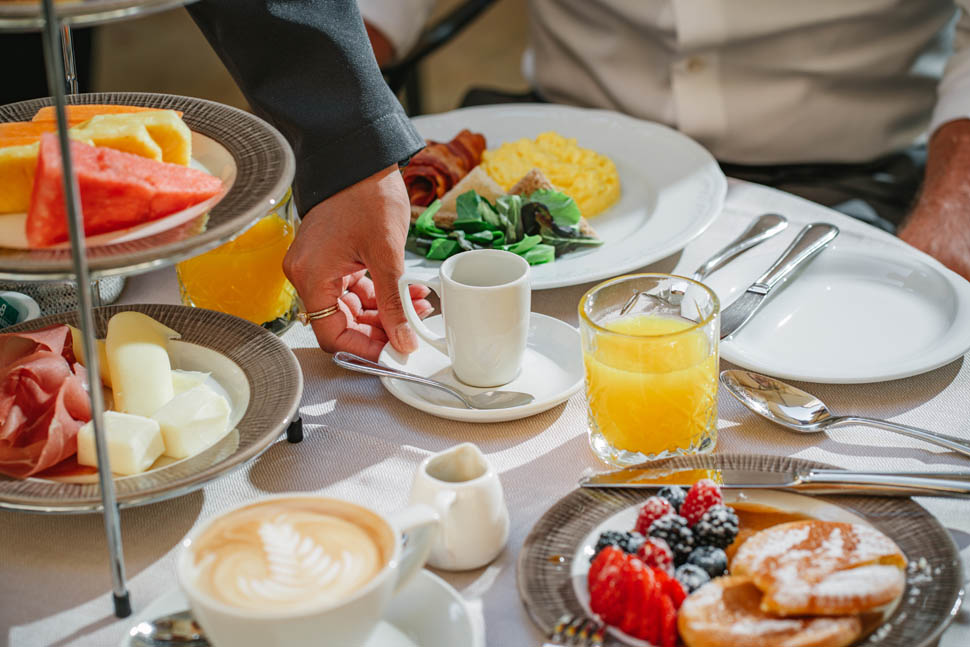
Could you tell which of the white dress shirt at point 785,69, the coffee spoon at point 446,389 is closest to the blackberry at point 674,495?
the coffee spoon at point 446,389

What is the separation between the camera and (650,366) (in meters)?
0.88

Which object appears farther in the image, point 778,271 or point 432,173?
point 432,173

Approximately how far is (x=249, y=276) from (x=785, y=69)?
1.04 m

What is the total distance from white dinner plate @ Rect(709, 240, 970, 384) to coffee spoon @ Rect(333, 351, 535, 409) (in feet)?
0.76

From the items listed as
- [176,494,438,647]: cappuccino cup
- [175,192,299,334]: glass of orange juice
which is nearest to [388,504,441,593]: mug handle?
[176,494,438,647]: cappuccino cup

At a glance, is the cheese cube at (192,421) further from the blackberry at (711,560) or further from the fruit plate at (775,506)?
the blackberry at (711,560)

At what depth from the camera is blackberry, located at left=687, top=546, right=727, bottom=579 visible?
70 centimetres

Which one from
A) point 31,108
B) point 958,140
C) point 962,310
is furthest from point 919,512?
point 958,140

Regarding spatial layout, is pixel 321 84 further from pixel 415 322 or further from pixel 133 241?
pixel 133 241

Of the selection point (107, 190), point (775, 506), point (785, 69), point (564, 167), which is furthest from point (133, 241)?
point (785, 69)

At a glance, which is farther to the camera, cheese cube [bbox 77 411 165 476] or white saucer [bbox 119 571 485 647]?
cheese cube [bbox 77 411 165 476]

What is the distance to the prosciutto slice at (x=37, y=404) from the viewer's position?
81 cm

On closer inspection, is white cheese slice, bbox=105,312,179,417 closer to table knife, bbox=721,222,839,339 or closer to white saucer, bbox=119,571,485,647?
white saucer, bbox=119,571,485,647

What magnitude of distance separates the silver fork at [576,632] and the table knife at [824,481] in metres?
0.15
